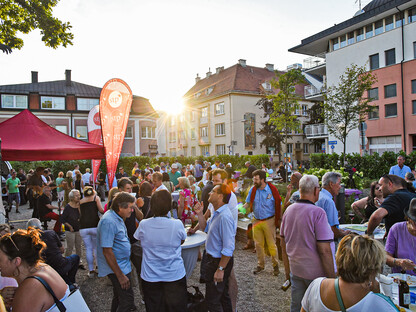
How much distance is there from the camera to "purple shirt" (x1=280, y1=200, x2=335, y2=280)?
10.1 ft

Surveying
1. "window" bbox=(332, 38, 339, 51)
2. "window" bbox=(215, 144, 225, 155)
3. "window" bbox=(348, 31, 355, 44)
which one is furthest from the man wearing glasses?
"window" bbox=(215, 144, 225, 155)

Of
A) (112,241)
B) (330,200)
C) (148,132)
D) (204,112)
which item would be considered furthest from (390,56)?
(148,132)

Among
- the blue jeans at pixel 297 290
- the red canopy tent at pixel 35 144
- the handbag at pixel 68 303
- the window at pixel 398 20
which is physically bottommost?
the blue jeans at pixel 297 290

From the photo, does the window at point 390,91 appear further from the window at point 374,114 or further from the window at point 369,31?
the window at point 369,31

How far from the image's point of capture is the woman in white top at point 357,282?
1964mm

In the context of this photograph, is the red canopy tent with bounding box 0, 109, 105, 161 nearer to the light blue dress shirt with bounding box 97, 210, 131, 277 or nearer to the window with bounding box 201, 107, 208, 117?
the light blue dress shirt with bounding box 97, 210, 131, 277

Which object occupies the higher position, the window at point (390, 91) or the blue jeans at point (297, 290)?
the window at point (390, 91)

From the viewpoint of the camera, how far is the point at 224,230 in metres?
3.53

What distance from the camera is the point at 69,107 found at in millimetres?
39875

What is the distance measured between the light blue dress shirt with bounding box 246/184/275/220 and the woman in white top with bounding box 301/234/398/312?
12.3 feet

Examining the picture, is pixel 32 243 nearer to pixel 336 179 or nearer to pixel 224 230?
pixel 224 230

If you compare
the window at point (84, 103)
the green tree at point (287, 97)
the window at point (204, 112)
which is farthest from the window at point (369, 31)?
the window at point (84, 103)

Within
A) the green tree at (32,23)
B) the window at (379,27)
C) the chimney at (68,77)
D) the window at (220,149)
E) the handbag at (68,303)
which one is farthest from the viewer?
the window at (220,149)

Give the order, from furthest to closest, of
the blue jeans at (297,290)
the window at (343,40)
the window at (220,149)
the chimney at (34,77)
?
the window at (220,149) < the chimney at (34,77) < the window at (343,40) < the blue jeans at (297,290)
